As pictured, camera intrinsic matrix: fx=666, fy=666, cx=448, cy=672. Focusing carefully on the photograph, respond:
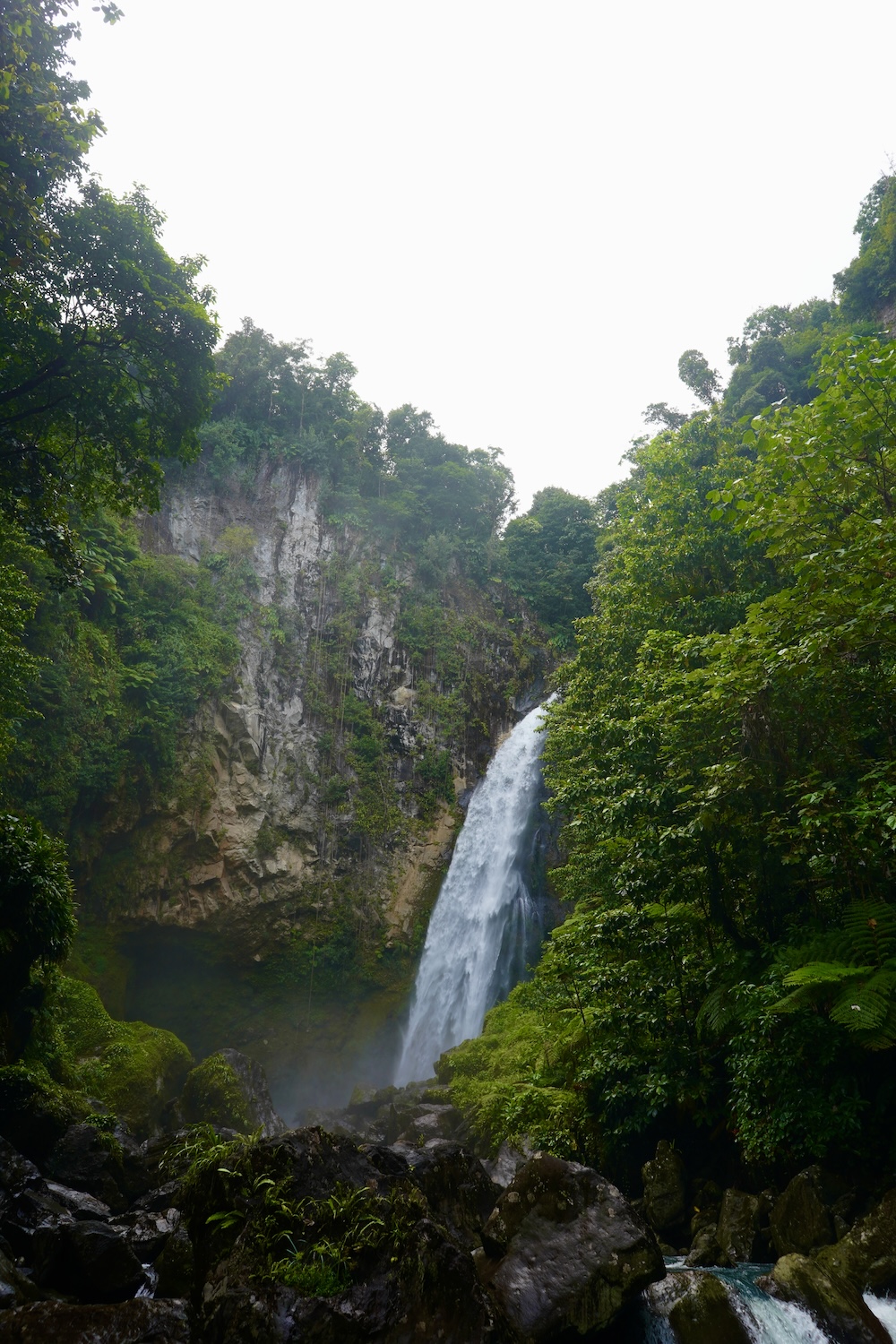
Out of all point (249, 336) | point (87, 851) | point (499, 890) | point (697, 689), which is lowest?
point (499, 890)

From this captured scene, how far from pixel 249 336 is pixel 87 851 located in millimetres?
19539

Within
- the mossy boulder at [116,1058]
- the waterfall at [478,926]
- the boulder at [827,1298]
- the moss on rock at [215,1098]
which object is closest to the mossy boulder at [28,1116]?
the mossy boulder at [116,1058]

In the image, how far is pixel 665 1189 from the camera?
247 inches

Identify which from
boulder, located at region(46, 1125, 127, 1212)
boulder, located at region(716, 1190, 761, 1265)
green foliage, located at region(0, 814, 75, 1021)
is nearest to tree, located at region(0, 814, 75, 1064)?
green foliage, located at region(0, 814, 75, 1021)

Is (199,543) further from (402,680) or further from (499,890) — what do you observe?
(499,890)

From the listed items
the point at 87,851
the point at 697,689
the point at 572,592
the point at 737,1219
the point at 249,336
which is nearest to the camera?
the point at 737,1219

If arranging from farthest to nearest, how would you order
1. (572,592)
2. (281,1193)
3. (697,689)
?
(572,592) < (697,689) < (281,1193)

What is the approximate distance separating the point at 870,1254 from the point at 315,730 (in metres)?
16.8

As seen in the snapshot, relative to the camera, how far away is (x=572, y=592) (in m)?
26.8

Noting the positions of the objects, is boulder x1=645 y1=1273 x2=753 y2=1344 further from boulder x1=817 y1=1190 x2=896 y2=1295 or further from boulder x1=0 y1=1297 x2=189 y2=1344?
boulder x1=0 y1=1297 x2=189 y2=1344

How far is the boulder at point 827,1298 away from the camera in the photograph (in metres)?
3.84

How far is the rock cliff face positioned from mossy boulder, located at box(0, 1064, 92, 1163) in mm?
8007

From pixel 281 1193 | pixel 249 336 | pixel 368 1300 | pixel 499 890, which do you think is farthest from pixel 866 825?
pixel 249 336

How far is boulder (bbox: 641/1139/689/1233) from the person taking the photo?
6105mm
